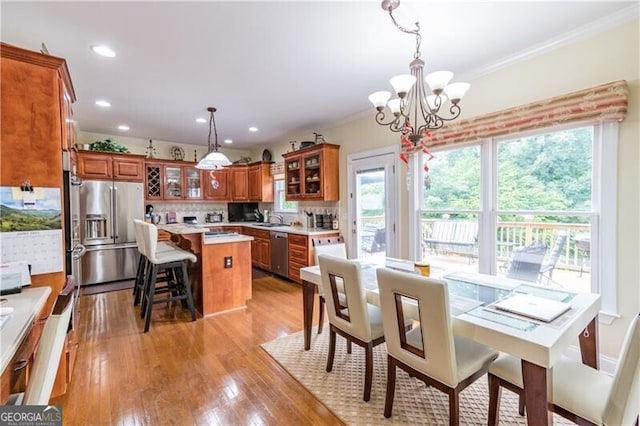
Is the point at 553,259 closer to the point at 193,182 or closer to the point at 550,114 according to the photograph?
the point at 550,114

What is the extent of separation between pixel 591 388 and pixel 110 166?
6.17 meters

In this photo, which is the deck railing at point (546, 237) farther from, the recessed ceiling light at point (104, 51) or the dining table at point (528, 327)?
the recessed ceiling light at point (104, 51)

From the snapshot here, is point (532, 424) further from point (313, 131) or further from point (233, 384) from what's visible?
point (313, 131)

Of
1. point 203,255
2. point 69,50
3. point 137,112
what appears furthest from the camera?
point 137,112

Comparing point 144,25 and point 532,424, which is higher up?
point 144,25

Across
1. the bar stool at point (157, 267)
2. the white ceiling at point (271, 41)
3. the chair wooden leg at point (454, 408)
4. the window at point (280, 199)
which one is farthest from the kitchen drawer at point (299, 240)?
the chair wooden leg at point (454, 408)

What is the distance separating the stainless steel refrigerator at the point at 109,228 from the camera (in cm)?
466

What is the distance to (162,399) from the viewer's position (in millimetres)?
2012

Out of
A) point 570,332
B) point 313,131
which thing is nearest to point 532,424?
point 570,332

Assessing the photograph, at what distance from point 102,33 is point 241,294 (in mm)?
2911

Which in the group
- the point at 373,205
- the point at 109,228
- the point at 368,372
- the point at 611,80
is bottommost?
the point at 368,372

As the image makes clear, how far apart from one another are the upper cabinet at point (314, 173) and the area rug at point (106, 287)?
3.02 metres

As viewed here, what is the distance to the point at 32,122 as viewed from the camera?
1.92 metres

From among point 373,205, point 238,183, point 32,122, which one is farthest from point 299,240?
point 32,122
